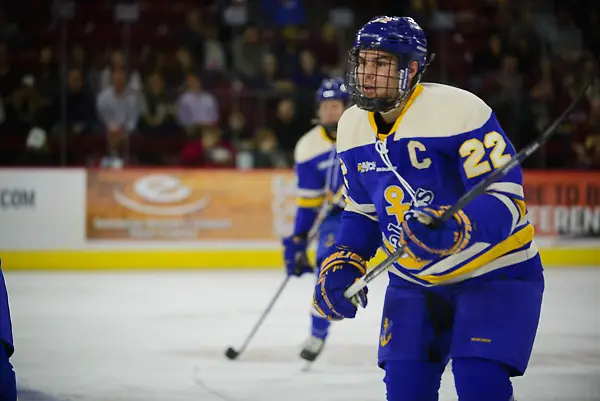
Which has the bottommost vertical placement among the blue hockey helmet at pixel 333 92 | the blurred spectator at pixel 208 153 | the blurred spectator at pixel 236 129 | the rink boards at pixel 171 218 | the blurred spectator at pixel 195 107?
the rink boards at pixel 171 218

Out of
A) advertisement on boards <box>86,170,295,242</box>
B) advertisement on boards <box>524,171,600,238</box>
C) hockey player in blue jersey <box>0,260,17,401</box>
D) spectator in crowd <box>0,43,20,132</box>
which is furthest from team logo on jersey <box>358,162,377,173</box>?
spectator in crowd <box>0,43,20,132</box>

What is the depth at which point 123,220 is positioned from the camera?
10.2 metres

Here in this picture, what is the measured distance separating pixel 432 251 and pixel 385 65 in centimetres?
56

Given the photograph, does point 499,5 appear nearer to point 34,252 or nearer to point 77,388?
point 34,252

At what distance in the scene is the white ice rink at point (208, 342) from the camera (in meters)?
4.87

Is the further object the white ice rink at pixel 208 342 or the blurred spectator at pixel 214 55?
the blurred spectator at pixel 214 55

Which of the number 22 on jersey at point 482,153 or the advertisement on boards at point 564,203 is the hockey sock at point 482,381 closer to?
the number 22 on jersey at point 482,153

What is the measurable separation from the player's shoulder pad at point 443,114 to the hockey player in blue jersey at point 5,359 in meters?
1.31

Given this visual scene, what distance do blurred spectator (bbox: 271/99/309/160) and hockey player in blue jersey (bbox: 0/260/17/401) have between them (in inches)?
308

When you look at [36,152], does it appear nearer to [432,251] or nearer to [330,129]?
[330,129]

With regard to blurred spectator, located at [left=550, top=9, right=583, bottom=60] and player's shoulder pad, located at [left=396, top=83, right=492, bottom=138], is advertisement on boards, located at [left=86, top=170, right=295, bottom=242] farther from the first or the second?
player's shoulder pad, located at [left=396, top=83, right=492, bottom=138]

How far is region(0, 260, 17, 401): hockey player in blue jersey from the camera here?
9.67 feet

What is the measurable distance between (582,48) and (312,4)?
3274mm

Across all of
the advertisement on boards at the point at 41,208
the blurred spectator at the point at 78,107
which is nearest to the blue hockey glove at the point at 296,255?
the advertisement on boards at the point at 41,208
